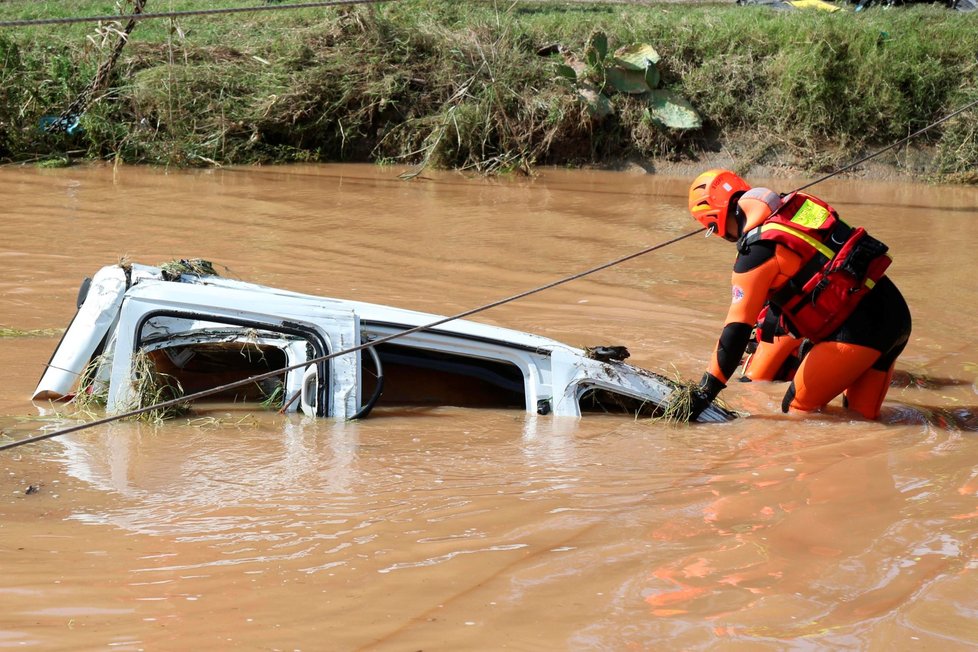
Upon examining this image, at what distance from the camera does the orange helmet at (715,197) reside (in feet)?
19.7

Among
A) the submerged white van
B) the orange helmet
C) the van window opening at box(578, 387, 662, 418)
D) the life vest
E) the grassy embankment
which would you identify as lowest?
the van window opening at box(578, 387, 662, 418)

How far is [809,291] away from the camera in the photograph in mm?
5957

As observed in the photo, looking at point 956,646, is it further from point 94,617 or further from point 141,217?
point 141,217

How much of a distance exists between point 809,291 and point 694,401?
2.88 ft

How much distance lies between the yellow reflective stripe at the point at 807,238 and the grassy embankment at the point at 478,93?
854cm

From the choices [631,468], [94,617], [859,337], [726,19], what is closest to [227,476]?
[94,617]

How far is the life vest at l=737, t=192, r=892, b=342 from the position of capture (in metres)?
5.83

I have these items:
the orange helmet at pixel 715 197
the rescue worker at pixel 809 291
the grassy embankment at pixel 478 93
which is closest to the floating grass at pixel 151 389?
the rescue worker at pixel 809 291

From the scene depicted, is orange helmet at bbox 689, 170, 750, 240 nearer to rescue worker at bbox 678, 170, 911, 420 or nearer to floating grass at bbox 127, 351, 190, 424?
rescue worker at bbox 678, 170, 911, 420

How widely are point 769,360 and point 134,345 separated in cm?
412

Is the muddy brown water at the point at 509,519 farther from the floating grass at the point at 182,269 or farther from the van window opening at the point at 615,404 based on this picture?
the floating grass at the point at 182,269

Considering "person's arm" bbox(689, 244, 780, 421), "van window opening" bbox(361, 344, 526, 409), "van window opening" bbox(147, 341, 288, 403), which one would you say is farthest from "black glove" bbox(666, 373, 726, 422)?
"van window opening" bbox(147, 341, 288, 403)

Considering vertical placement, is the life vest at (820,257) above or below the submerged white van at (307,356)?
above

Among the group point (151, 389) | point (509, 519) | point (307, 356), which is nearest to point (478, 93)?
point (307, 356)
